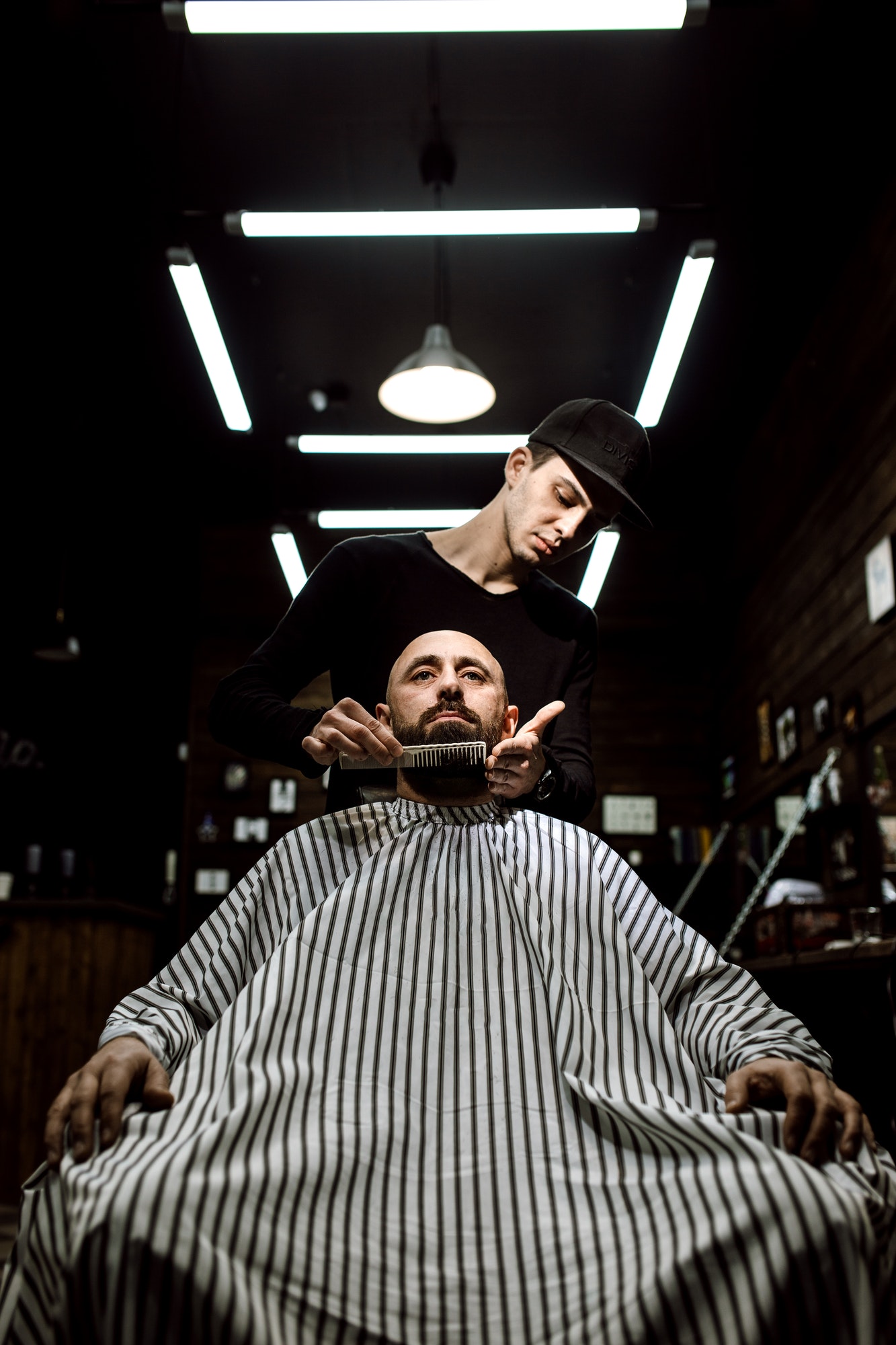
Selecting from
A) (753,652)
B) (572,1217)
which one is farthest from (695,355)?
(572,1217)

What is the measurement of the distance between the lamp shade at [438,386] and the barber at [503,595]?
214cm

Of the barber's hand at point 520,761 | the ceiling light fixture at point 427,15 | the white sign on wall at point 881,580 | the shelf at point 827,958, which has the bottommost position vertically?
the shelf at point 827,958

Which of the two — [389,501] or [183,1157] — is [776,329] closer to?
[389,501]

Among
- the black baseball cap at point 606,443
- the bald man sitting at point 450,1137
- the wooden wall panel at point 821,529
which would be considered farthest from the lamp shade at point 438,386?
the bald man sitting at point 450,1137

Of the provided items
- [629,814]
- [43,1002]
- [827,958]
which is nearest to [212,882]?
[43,1002]

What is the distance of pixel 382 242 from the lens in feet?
16.4

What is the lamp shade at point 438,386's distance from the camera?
13.9ft

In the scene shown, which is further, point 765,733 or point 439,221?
point 765,733

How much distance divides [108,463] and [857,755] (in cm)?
458

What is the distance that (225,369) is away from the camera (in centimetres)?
367

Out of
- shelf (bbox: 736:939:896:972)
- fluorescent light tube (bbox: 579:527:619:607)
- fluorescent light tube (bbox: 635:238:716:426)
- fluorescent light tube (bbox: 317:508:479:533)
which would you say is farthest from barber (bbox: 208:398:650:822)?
fluorescent light tube (bbox: 579:527:619:607)

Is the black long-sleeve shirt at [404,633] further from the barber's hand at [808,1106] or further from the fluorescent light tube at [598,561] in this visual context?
the fluorescent light tube at [598,561]

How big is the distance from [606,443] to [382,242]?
3.37 m

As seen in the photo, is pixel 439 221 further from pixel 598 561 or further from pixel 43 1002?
pixel 43 1002
